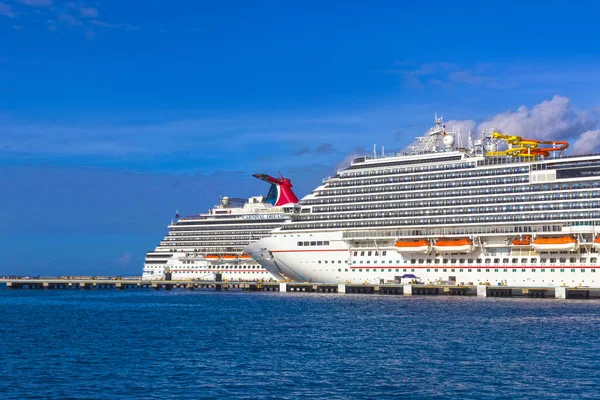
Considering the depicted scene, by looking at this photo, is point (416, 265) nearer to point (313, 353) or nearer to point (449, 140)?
point (449, 140)

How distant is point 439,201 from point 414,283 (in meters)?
10.1

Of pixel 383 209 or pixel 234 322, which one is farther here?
pixel 383 209

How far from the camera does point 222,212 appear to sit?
15750 cm

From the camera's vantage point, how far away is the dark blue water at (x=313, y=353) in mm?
36812

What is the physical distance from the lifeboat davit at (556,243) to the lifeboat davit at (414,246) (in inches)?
500

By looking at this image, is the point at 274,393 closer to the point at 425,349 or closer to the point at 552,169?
the point at 425,349

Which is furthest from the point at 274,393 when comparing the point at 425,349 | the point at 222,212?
the point at 222,212

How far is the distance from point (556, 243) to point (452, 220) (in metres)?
13.3

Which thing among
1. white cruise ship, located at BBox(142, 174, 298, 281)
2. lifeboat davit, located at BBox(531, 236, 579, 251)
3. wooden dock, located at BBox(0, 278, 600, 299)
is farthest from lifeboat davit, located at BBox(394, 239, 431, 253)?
white cruise ship, located at BBox(142, 174, 298, 281)

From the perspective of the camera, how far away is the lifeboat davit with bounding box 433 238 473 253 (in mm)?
91250

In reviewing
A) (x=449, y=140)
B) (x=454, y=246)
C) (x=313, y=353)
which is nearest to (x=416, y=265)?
(x=454, y=246)

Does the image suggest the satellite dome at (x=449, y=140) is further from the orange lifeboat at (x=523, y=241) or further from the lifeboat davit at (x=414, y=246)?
the orange lifeboat at (x=523, y=241)

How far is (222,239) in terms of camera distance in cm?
15325

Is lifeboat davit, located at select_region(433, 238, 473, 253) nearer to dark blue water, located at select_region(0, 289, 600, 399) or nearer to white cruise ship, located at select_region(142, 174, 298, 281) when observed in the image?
dark blue water, located at select_region(0, 289, 600, 399)
